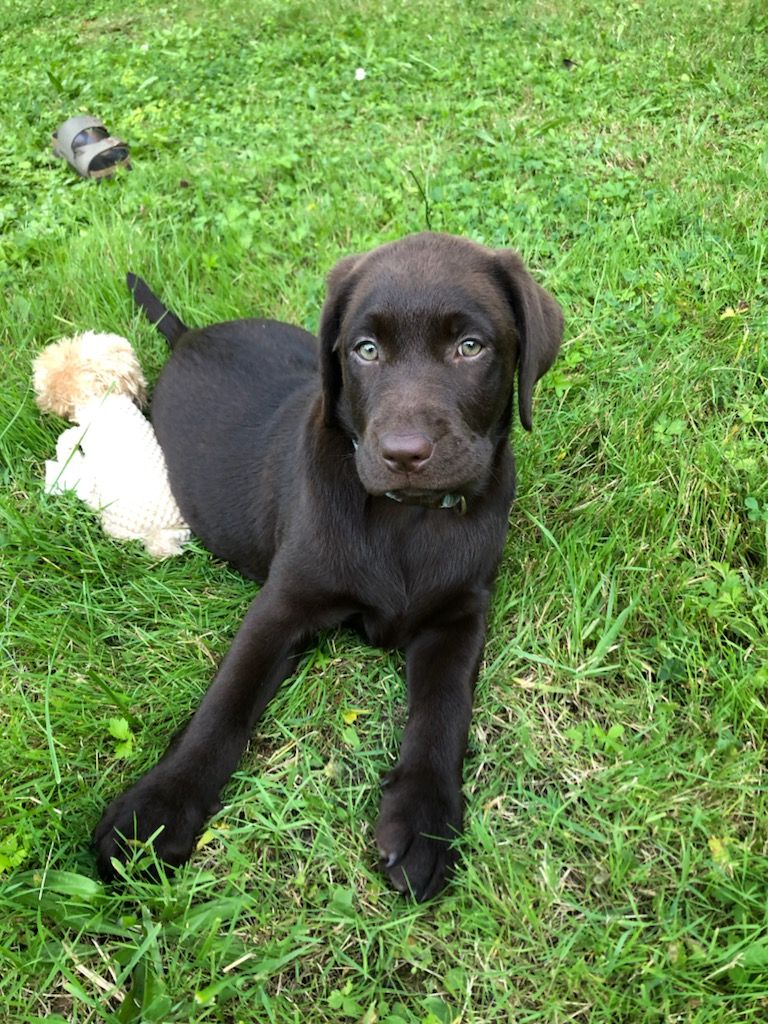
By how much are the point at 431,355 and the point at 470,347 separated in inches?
4.1

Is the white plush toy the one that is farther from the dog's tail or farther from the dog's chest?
the dog's chest

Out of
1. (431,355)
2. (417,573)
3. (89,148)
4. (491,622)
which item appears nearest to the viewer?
(431,355)

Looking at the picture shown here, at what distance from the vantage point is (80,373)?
303 centimetres

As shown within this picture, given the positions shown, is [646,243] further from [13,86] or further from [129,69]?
[13,86]

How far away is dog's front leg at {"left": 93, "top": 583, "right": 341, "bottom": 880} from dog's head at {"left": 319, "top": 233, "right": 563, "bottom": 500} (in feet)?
1.54

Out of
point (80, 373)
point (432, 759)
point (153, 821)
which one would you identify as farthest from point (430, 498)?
point (80, 373)

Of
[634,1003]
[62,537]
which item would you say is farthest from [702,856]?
[62,537]

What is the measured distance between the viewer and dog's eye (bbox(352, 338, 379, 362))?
215 cm

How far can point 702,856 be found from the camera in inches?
76.9

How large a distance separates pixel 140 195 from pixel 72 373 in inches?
60.1

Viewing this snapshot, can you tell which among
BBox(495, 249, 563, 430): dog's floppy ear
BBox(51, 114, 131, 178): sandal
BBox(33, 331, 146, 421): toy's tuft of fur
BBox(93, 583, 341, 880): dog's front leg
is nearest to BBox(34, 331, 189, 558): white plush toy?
BBox(33, 331, 146, 421): toy's tuft of fur

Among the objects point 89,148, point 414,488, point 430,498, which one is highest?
point 89,148

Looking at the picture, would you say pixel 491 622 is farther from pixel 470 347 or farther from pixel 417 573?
pixel 470 347

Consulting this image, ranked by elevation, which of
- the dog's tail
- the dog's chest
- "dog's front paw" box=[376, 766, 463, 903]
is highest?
the dog's tail
